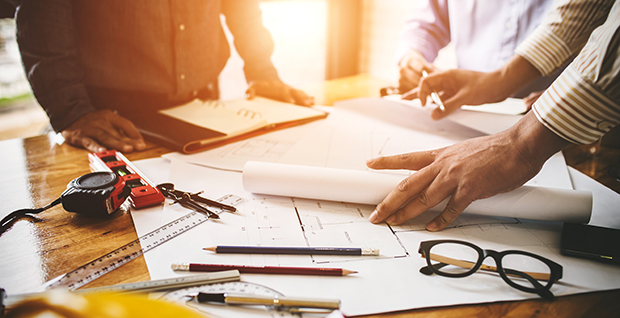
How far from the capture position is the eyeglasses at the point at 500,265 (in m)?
0.50

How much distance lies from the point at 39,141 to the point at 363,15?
244cm

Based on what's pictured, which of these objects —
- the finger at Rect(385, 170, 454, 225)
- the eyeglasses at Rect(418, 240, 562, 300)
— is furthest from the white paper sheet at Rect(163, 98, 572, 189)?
the eyeglasses at Rect(418, 240, 562, 300)

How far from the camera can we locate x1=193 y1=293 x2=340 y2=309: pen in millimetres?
439

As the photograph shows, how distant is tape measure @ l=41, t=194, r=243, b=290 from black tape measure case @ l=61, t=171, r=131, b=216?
0.33 ft

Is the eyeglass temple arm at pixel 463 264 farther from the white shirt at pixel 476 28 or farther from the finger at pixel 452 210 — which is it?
the white shirt at pixel 476 28

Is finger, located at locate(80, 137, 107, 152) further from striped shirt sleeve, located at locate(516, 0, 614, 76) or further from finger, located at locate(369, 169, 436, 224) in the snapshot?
striped shirt sleeve, located at locate(516, 0, 614, 76)

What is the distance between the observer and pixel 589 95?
584 mm

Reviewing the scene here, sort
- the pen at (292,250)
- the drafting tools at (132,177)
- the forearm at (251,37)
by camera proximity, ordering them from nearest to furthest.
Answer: the pen at (292,250) < the drafting tools at (132,177) < the forearm at (251,37)

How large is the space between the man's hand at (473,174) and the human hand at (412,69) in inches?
27.8

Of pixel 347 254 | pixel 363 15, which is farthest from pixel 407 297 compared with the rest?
pixel 363 15

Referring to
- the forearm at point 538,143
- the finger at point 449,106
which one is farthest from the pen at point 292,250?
the finger at point 449,106

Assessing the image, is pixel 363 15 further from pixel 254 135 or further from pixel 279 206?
pixel 279 206

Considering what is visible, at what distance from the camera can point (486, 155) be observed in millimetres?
635

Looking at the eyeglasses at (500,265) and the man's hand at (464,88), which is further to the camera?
the man's hand at (464,88)
